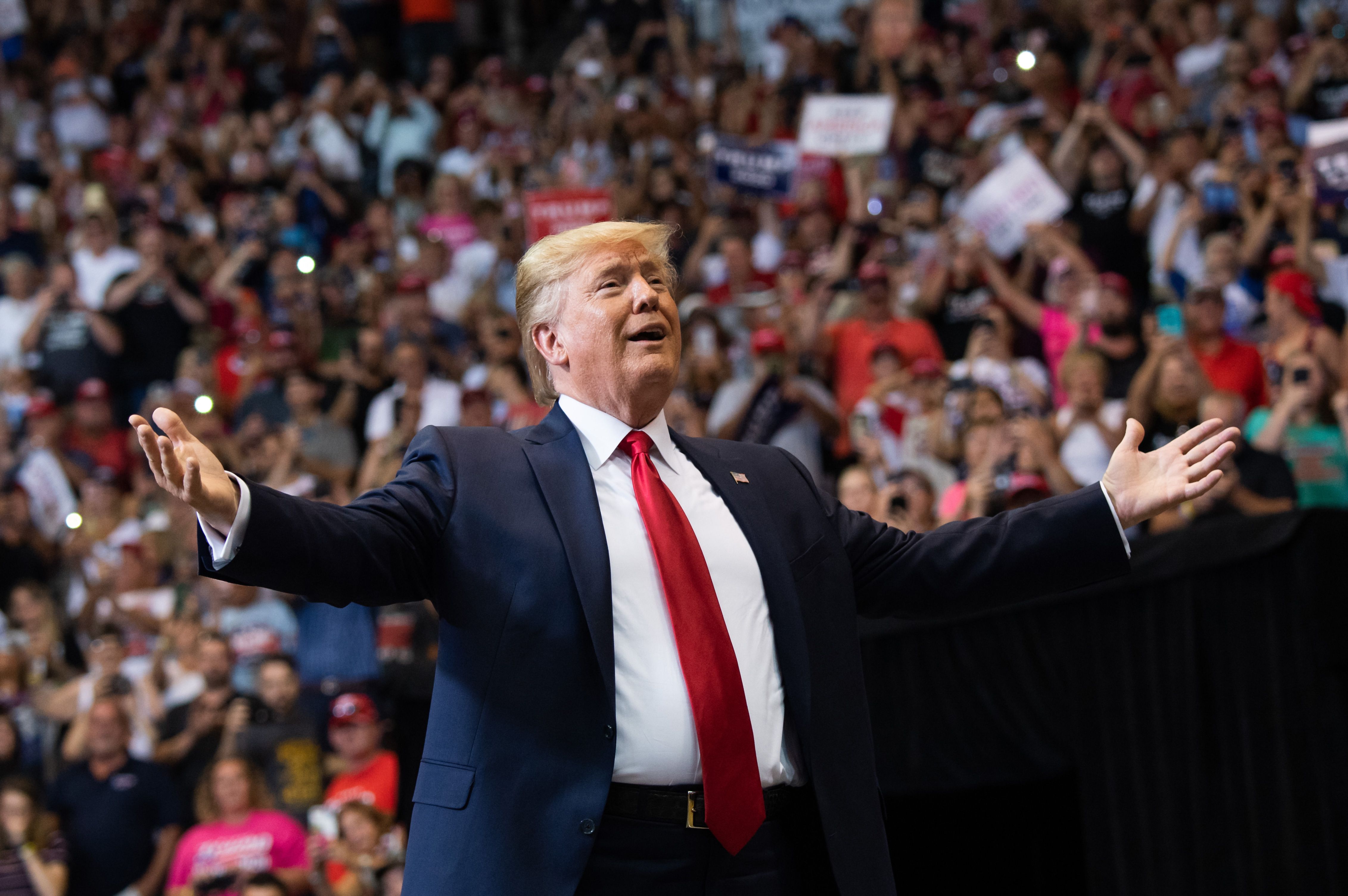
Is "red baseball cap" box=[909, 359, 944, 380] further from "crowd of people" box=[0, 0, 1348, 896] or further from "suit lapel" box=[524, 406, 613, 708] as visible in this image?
"suit lapel" box=[524, 406, 613, 708]

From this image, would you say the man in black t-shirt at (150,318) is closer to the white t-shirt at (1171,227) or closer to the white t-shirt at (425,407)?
the white t-shirt at (425,407)

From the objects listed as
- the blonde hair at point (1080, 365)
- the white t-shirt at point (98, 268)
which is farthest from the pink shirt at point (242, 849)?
the white t-shirt at point (98, 268)

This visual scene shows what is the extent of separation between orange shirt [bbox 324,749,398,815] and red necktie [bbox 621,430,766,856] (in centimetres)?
399

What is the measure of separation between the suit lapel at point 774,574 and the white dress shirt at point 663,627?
17 mm

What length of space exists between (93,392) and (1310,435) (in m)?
6.72

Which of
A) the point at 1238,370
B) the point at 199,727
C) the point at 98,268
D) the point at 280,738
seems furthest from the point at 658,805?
the point at 98,268

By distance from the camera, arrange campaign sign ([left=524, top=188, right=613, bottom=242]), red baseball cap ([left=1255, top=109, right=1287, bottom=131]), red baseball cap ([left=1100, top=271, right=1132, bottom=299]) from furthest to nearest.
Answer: campaign sign ([left=524, top=188, right=613, bottom=242]) → red baseball cap ([left=1255, top=109, right=1287, bottom=131]) → red baseball cap ([left=1100, top=271, right=1132, bottom=299])

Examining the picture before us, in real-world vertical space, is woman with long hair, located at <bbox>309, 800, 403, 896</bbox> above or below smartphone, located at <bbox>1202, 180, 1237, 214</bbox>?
below

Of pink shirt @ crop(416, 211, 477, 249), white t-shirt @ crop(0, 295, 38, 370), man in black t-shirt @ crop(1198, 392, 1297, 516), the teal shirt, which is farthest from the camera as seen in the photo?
pink shirt @ crop(416, 211, 477, 249)

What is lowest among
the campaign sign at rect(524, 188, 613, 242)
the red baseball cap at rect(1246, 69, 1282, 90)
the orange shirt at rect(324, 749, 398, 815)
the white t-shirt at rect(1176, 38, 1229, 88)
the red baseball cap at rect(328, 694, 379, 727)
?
the orange shirt at rect(324, 749, 398, 815)

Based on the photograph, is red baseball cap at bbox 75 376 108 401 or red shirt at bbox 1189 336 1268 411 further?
red baseball cap at bbox 75 376 108 401

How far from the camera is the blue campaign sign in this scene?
9.05m

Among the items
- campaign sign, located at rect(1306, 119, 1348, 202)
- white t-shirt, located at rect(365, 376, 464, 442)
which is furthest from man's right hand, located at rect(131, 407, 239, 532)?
white t-shirt, located at rect(365, 376, 464, 442)

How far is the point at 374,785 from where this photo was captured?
617cm
